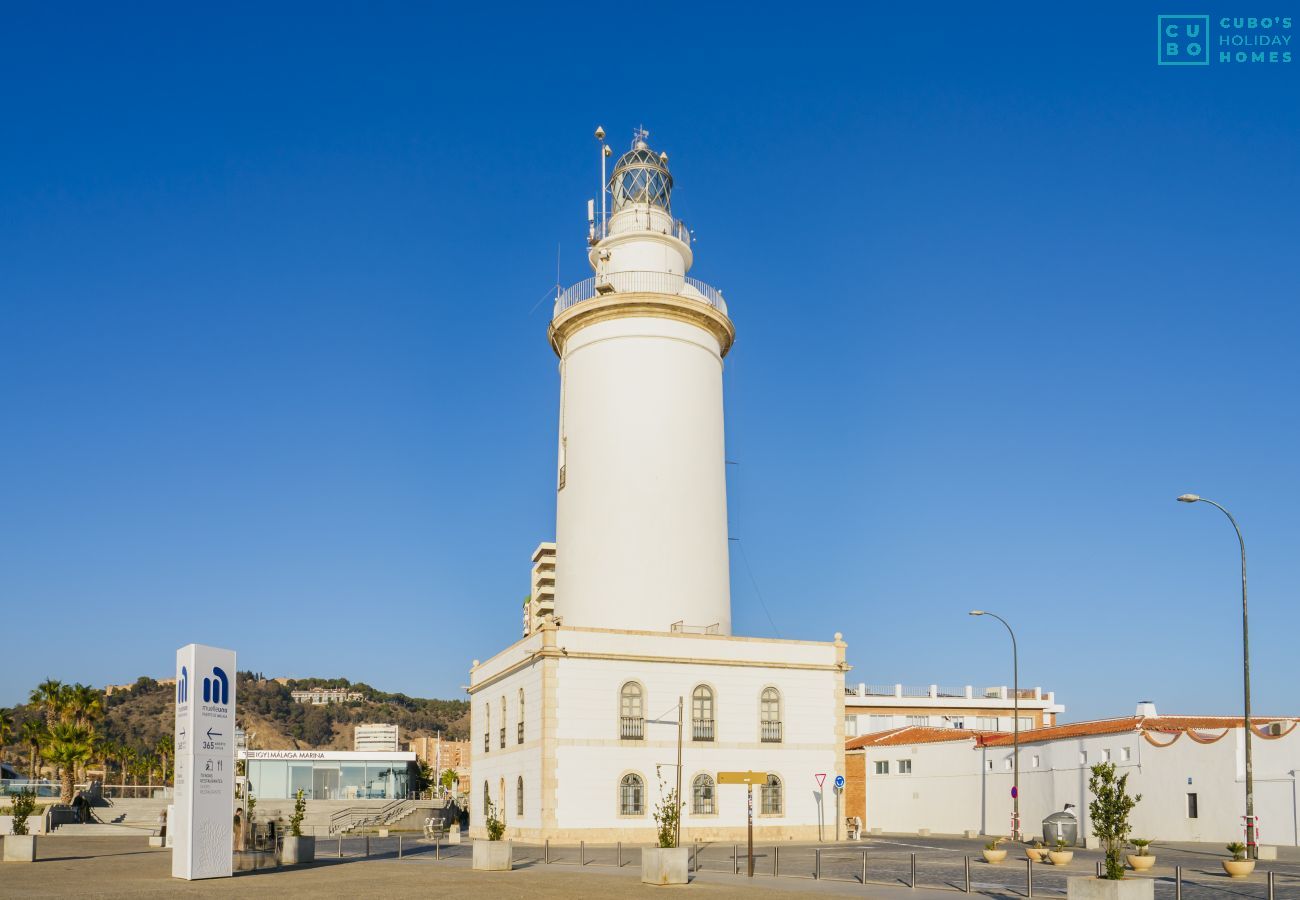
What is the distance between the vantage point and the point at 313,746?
199 m

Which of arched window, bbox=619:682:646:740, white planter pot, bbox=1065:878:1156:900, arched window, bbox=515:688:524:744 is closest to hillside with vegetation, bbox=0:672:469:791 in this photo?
arched window, bbox=515:688:524:744

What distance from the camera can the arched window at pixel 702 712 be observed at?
144ft

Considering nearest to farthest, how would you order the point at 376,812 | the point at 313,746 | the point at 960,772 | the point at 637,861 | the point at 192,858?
the point at 192,858 → the point at 637,861 → the point at 960,772 → the point at 376,812 → the point at 313,746

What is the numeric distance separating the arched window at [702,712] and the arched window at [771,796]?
107 inches

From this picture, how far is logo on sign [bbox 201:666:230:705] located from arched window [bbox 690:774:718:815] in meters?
19.3

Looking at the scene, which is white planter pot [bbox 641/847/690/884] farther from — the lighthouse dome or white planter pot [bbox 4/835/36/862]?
the lighthouse dome

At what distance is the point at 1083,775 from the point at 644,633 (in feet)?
62.4

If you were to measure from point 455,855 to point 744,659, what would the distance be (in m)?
12.8

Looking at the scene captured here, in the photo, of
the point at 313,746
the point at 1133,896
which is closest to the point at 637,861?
the point at 1133,896

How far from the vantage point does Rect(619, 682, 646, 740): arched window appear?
42688 millimetres

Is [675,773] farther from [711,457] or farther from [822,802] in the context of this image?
[711,457]

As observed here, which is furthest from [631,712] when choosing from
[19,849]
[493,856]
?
[19,849]

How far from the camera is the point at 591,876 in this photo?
92.5 ft

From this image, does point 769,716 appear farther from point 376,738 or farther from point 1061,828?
point 376,738
